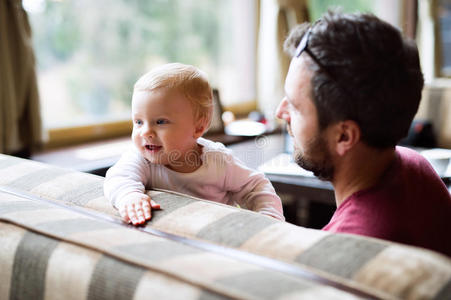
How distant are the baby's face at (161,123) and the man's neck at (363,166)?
387mm

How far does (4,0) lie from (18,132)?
0.71 metres

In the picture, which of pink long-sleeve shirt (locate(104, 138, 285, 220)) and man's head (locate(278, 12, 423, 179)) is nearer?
man's head (locate(278, 12, 423, 179))

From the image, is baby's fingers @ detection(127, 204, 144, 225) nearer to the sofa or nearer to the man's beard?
the sofa

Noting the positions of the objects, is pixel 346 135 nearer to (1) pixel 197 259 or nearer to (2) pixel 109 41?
(1) pixel 197 259

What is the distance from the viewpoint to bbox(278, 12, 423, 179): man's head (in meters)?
0.76

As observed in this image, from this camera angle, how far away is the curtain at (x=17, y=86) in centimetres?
246

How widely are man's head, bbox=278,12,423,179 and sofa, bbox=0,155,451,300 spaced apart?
25 cm

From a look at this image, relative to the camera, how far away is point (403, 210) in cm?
76

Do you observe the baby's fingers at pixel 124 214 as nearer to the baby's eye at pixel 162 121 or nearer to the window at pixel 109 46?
the baby's eye at pixel 162 121

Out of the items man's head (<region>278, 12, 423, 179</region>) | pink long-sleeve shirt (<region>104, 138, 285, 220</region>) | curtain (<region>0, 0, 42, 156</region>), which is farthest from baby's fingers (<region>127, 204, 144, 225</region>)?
curtain (<region>0, 0, 42, 156</region>)

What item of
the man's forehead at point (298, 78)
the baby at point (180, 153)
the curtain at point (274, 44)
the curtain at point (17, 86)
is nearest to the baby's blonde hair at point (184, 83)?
the baby at point (180, 153)

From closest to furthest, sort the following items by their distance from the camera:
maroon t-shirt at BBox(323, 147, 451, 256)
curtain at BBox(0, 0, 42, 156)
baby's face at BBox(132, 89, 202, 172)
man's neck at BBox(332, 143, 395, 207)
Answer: maroon t-shirt at BBox(323, 147, 451, 256) → man's neck at BBox(332, 143, 395, 207) → baby's face at BBox(132, 89, 202, 172) → curtain at BBox(0, 0, 42, 156)

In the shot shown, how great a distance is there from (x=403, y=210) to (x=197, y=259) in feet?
1.22

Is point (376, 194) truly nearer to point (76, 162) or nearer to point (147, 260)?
point (147, 260)
